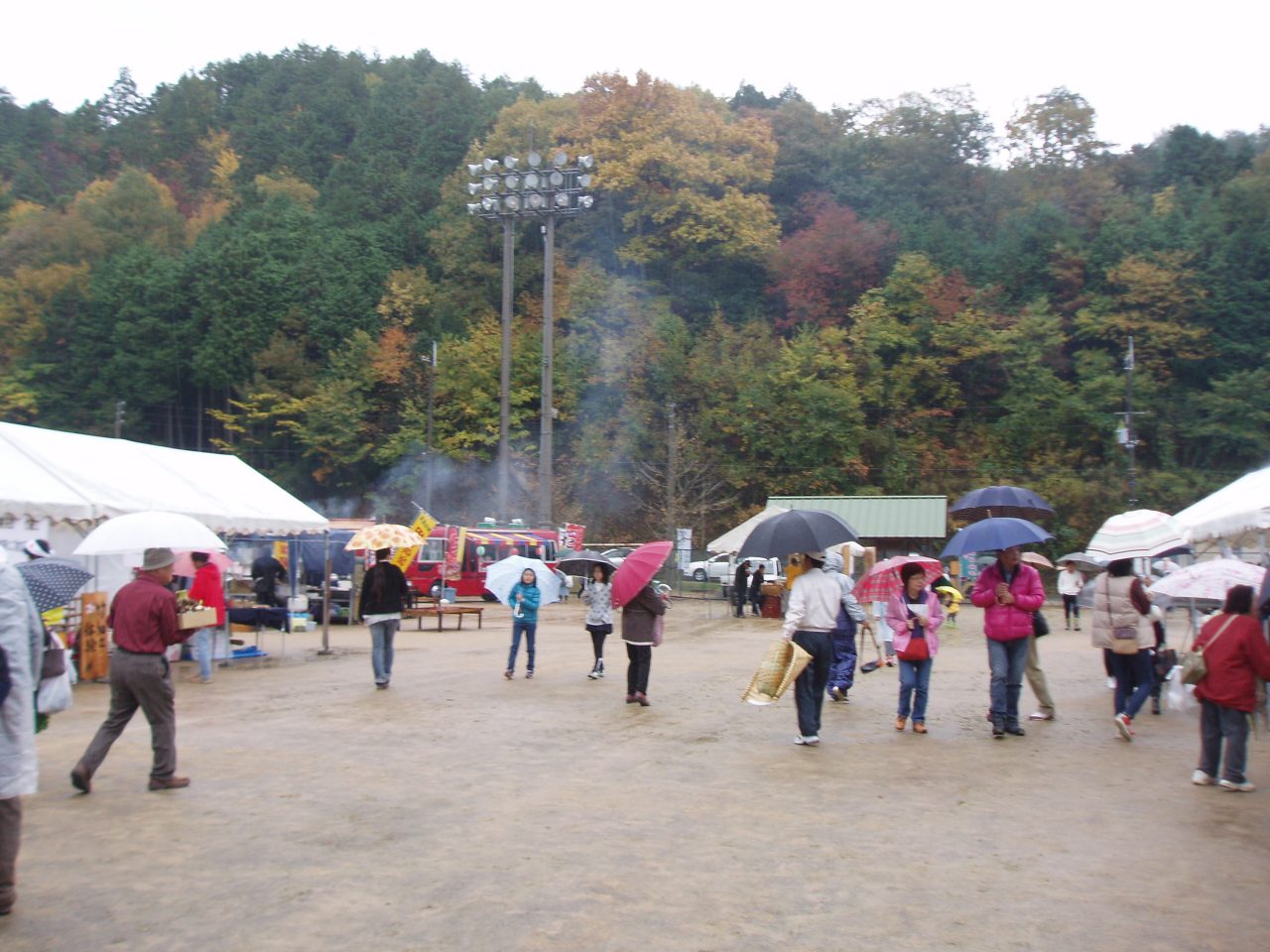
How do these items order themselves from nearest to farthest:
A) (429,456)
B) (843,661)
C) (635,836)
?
(635,836) < (843,661) < (429,456)

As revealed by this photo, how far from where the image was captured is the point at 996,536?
10.5 metres

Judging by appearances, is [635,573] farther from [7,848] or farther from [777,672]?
[7,848]

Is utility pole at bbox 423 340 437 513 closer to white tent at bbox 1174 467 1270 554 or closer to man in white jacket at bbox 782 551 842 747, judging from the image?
white tent at bbox 1174 467 1270 554

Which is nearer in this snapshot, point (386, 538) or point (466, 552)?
point (386, 538)

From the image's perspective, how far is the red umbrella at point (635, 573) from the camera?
12180 millimetres

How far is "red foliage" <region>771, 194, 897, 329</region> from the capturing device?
54.9m

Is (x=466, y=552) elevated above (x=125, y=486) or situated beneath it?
situated beneath

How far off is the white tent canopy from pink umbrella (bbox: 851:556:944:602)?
9.41m

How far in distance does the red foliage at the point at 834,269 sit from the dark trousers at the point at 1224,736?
1860 inches

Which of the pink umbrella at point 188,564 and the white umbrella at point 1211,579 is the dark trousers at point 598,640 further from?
the white umbrella at point 1211,579

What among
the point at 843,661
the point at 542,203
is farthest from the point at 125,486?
the point at 542,203

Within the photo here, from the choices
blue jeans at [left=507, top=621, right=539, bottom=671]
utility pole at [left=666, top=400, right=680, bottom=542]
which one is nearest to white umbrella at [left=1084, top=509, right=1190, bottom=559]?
blue jeans at [left=507, top=621, right=539, bottom=671]

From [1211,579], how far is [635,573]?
18.7 feet

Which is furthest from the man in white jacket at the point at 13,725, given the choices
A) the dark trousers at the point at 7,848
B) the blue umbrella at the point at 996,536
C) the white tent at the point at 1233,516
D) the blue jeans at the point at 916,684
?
the white tent at the point at 1233,516
